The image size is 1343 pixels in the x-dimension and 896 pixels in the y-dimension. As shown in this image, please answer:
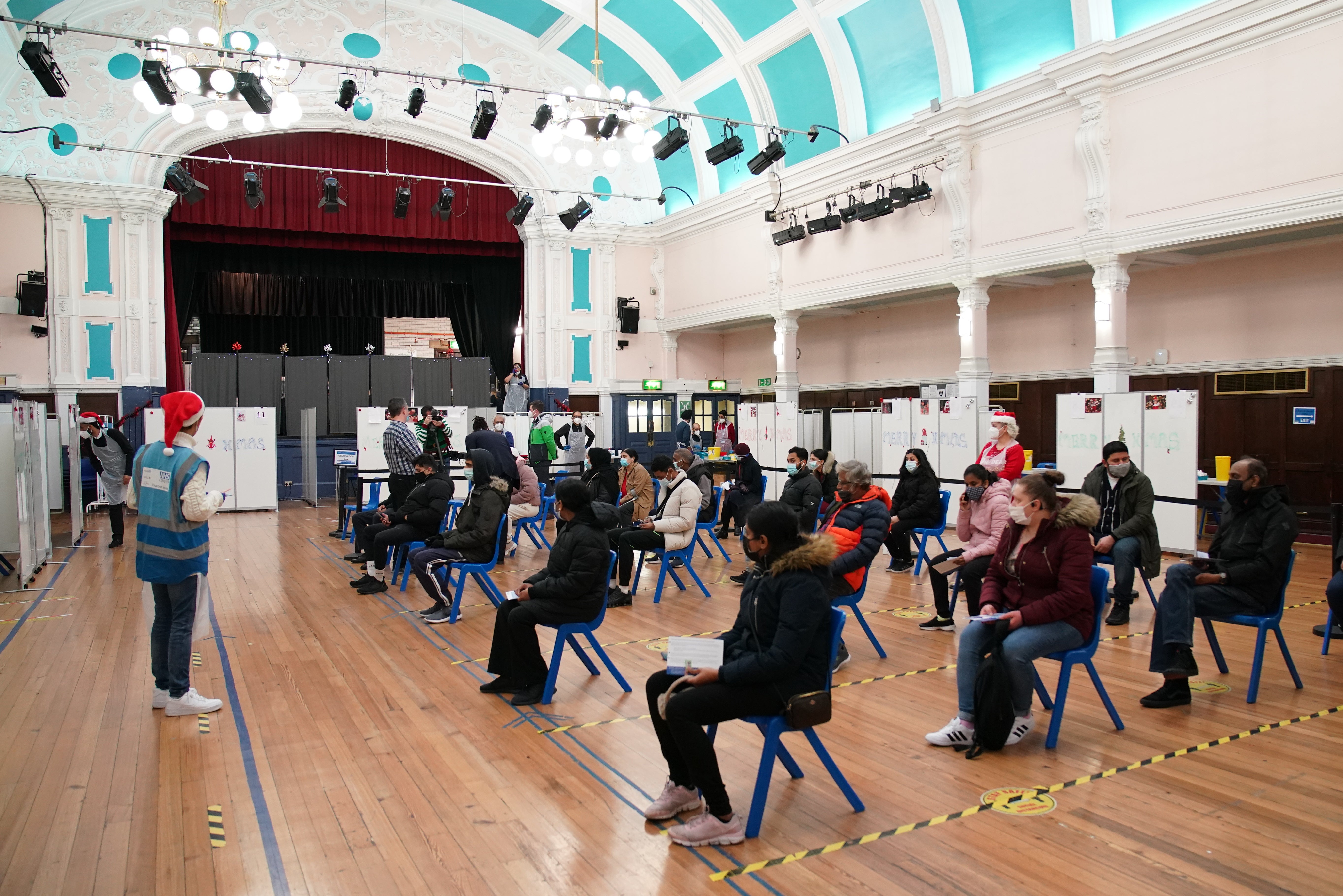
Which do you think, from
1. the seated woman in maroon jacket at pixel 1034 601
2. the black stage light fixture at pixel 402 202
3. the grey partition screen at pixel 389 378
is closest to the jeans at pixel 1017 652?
the seated woman in maroon jacket at pixel 1034 601

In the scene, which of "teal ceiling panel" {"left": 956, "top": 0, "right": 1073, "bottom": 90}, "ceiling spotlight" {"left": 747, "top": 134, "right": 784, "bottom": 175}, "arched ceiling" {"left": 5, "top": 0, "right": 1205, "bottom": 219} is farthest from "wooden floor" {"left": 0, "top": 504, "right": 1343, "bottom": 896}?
"ceiling spotlight" {"left": 747, "top": 134, "right": 784, "bottom": 175}

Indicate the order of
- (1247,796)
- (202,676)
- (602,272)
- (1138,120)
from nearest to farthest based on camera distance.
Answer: (1247,796), (202,676), (1138,120), (602,272)

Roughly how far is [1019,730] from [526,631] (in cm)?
235

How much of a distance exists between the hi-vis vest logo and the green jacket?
17.1 ft

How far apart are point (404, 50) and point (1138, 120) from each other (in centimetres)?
1267

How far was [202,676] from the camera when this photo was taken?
16.3 ft

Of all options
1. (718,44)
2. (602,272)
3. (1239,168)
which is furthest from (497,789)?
Result: (602,272)

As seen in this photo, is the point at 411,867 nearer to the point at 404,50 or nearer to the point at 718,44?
the point at 718,44

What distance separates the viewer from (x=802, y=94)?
1436 centimetres

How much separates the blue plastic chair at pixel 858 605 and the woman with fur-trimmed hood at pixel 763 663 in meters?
1.90

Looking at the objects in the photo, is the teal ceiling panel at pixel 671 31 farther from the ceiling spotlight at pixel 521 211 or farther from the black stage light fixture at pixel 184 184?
the black stage light fixture at pixel 184 184

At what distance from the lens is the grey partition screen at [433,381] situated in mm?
17516

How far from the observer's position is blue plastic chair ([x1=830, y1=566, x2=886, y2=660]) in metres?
5.02

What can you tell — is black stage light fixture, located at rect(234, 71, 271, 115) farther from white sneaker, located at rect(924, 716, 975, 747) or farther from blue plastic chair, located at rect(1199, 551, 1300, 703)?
blue plastic chair, located at rect(1199, 551, 1300, 703)
